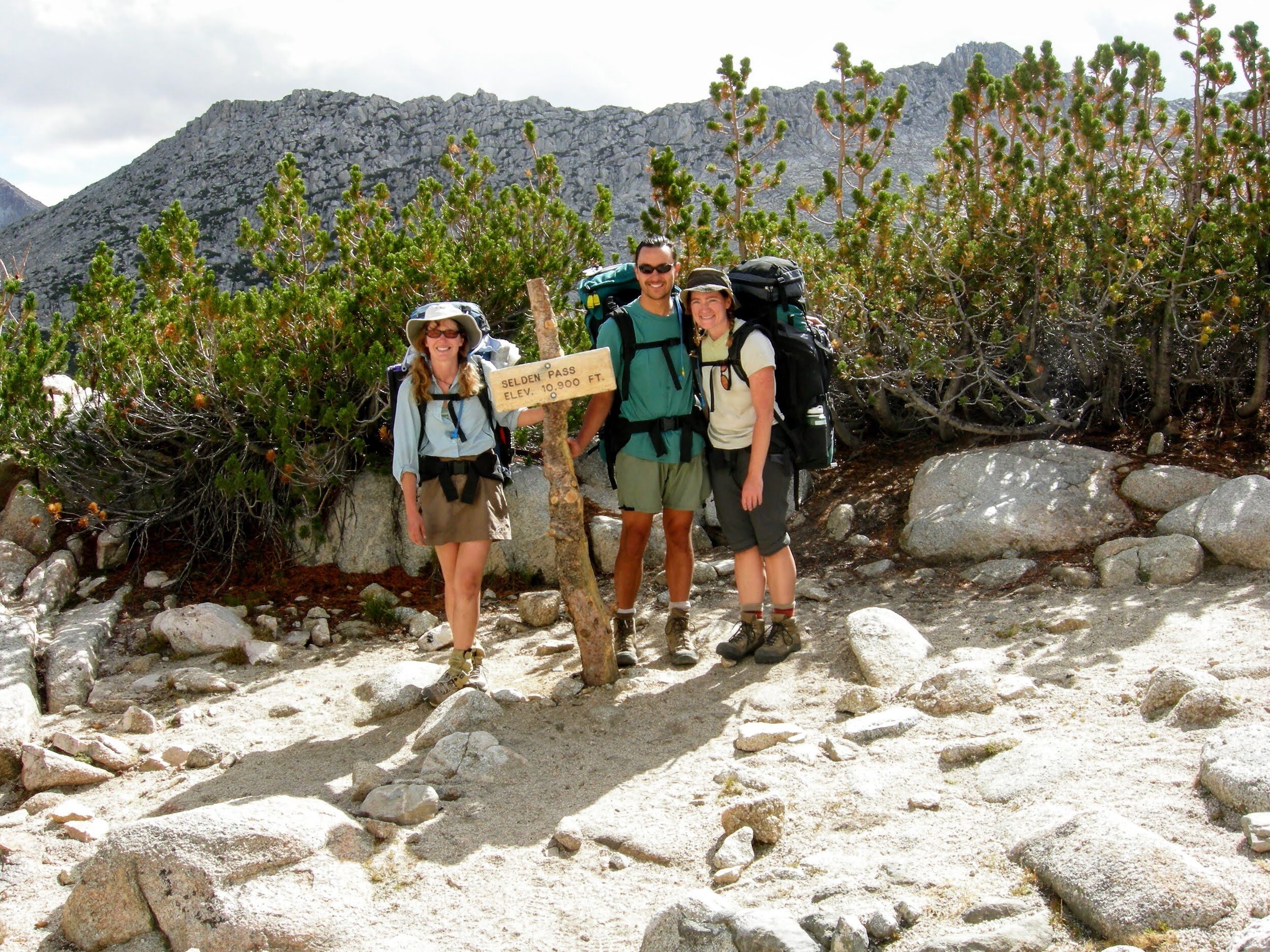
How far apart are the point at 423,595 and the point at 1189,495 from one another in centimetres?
502

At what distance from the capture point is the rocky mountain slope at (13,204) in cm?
3738

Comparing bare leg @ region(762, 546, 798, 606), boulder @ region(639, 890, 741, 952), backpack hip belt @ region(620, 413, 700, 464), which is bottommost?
boulder @ region(639, 890, 741, 952)

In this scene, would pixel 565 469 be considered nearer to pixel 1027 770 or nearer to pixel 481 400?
pixel 481 400

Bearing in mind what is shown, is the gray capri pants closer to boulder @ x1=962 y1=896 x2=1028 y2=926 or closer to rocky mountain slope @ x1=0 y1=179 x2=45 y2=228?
boulder @ x1=962 y1=896 x2=1028 y2=926

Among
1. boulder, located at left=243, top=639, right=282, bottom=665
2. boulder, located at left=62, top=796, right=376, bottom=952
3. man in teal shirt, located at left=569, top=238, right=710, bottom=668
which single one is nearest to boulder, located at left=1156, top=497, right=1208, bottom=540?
man in teal shirt, located at left=569, top=238, right=710, bottom=668

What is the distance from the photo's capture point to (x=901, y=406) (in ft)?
27.1

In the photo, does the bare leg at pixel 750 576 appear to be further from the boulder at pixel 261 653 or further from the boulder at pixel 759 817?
the boulder at pixel 261 653

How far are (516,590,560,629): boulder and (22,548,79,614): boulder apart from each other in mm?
3052

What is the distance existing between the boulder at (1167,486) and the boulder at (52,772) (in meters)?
5.99

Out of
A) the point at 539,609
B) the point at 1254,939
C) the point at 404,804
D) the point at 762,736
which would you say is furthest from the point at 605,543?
the point at 1254,939

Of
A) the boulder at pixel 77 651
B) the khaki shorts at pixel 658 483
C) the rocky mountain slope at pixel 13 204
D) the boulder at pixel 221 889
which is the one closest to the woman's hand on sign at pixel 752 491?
the khaki shorts at pixel 658 483

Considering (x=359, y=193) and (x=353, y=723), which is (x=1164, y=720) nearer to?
(x=353, y=723)

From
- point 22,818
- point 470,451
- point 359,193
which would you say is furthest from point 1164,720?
point 359,193

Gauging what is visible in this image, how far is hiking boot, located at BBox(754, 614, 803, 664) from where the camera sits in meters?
4.76
